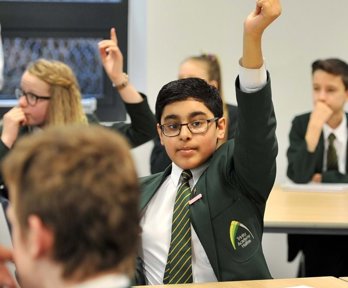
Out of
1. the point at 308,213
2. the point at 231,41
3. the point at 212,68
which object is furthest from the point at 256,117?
the point at 231,41

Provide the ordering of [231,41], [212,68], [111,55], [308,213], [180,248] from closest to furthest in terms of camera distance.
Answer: [180,248], [308,213], [111,55], [212,68], [231,41]

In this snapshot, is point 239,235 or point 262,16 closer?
point 262,16

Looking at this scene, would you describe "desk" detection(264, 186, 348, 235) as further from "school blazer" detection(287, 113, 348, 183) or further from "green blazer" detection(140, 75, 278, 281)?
"green blazer" detection(140, 75, 278, 281)

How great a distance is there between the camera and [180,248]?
2049 mm

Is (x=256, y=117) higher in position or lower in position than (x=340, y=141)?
higher

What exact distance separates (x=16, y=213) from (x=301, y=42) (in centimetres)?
391

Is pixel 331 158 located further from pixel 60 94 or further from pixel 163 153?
pixel 60 94

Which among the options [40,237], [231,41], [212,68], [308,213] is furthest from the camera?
[231,41]

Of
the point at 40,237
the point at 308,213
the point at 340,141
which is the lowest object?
the point at 308,213

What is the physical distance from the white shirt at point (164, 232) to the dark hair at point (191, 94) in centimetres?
20

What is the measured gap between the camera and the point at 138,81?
15.4 ft

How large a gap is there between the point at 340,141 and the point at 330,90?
31 centimetres

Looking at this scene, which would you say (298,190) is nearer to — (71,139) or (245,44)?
A: (245,44)

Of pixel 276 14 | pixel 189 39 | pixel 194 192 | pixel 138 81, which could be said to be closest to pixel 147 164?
pixel 138 81
